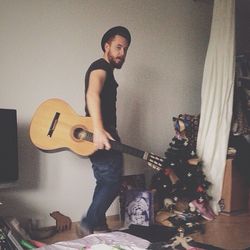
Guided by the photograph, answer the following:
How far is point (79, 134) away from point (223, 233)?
4.04ft

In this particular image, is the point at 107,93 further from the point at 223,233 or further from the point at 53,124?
the point at 223,233

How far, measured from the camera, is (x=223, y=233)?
2.36 m

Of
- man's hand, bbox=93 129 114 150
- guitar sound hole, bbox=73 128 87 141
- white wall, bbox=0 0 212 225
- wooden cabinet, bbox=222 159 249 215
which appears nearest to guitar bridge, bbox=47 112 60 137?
guitar sound hole, bbox=73 128 87 141

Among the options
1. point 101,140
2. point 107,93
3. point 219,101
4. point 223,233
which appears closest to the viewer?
point 101,140

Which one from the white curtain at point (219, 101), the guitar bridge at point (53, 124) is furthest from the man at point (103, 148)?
the white curtain at point (219, 101)

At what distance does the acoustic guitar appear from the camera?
2.07m

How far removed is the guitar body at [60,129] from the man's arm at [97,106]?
4 cm

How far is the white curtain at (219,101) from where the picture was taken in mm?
2834

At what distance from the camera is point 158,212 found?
8.90 ft

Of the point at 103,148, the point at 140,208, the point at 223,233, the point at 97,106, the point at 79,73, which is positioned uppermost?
the point at 79,73

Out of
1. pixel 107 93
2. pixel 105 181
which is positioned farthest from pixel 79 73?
pixel 105 181

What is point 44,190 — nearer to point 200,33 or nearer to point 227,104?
point 227,104

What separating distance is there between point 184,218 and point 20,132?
4.55 feet

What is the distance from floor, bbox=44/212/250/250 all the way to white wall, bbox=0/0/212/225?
0.24 metres
